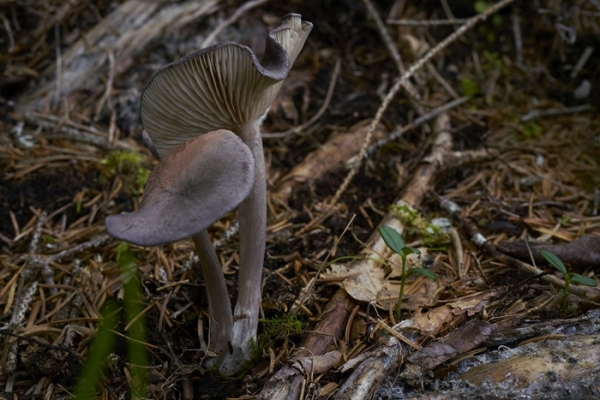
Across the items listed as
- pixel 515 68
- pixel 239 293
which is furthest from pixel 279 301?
pixel 515 68

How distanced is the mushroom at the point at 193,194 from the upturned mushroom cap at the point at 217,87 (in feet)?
0.66

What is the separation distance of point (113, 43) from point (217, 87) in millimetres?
2717

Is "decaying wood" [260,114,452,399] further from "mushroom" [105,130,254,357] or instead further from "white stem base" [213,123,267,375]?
"mushroom" [105,130,254,357]

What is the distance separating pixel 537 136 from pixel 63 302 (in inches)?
134

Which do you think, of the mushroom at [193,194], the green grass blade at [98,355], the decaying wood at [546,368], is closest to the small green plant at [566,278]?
A: the decaying wood at [546,368]

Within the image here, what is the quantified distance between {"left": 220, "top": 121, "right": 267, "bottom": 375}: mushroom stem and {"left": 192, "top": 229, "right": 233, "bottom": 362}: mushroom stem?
0.16 ft

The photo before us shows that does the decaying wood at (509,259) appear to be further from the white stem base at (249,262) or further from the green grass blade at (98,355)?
the green grass blade at (98,355)

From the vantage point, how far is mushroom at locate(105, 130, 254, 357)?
1.66 meters

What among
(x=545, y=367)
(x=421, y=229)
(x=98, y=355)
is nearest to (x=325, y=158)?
(x=421, y=229)

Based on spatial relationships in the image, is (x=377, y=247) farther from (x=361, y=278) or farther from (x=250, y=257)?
(x=250, y=257)

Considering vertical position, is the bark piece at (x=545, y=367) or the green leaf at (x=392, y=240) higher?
the green leaf at (x=392, y=240)

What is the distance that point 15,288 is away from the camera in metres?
2.69

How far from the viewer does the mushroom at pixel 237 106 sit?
1904mm

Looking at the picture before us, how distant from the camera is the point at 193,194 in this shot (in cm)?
178
